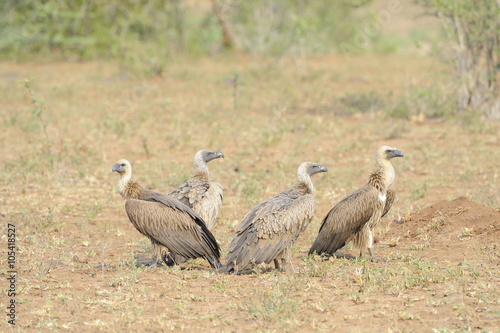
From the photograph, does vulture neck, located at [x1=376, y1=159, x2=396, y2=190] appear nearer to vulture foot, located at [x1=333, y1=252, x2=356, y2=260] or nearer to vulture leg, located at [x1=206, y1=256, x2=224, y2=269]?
vulture foot, located at [x1=333, y1=252, x2=356, y2=260]

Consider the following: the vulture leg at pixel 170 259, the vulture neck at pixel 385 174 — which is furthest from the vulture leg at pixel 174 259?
the vulture neck at pixel 385 174

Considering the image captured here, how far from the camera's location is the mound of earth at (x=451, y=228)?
678 centimetres

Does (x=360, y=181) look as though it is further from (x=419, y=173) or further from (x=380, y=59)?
(x=380, y=59)

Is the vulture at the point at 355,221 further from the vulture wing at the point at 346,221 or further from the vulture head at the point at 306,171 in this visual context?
the vulture head at the point at 306,171

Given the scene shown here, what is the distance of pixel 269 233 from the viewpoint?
20.7 feet

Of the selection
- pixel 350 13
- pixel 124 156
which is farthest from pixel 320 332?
pixel 350 13

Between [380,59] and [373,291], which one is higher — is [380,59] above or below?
above

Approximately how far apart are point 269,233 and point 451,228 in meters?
2.31

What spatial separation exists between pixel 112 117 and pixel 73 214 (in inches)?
188

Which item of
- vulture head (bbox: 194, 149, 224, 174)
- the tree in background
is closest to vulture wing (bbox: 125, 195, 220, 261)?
vulture head (bbox: 194, 149, 224, 174)

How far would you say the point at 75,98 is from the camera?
1584 cm

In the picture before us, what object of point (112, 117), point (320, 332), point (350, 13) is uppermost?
point (350, 13)

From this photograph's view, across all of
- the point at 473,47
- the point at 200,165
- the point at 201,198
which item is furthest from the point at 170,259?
the point at 473,47

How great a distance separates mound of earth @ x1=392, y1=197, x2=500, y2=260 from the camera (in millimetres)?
6782
